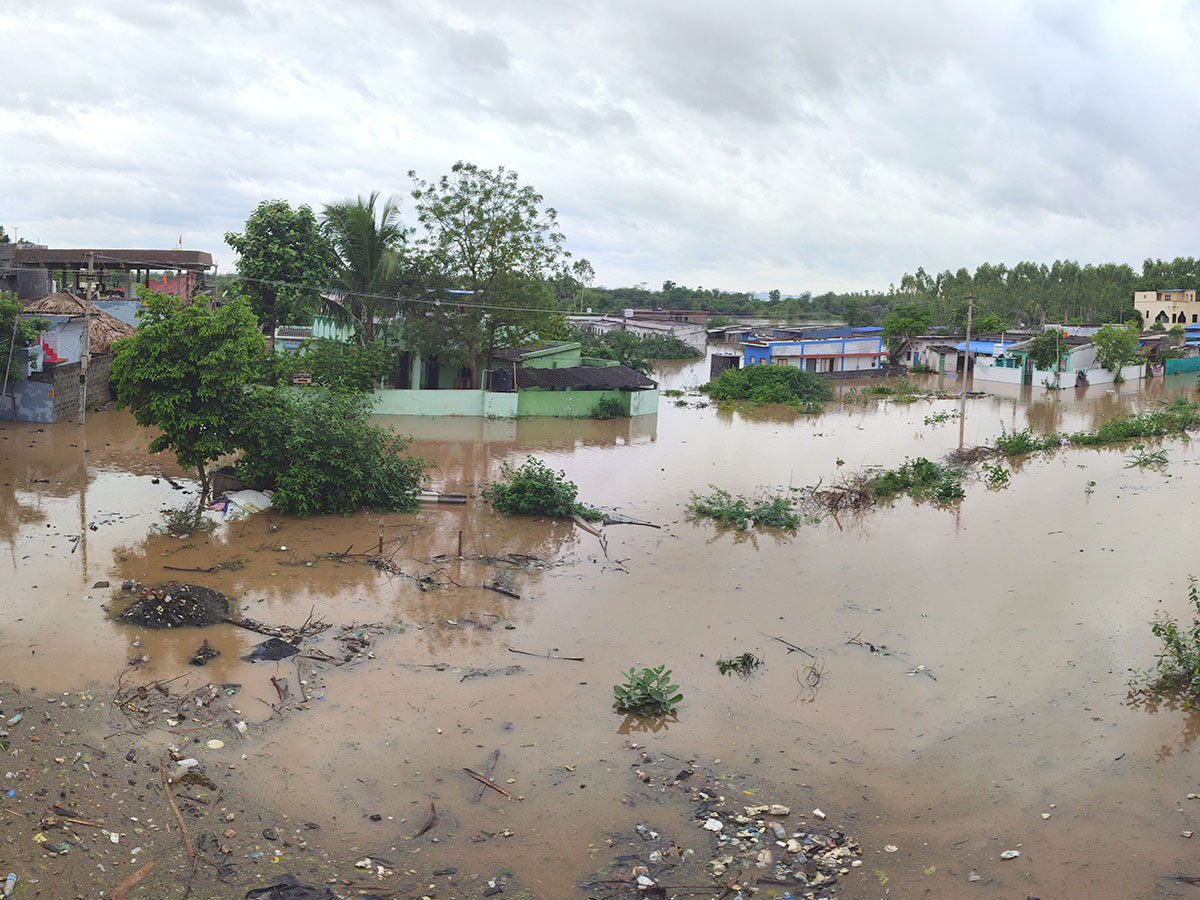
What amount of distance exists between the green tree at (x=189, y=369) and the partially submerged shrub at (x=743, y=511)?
809 centimetres

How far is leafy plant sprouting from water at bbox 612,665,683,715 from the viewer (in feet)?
28.5

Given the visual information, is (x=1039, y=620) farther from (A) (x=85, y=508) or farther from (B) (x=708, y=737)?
(A) (x=85, y=508)

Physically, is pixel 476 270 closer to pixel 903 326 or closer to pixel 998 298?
pixel 903 326

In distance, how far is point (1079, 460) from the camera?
22984 millimetres

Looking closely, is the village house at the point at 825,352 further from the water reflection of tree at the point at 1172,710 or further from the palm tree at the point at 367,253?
the water reflection of tree at the point at 1172,710

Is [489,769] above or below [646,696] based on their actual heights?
below

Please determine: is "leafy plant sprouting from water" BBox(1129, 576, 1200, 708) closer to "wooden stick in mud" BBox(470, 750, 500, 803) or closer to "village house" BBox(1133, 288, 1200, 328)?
"wooden stick in mud" BBox(470, 750, 500, 803)

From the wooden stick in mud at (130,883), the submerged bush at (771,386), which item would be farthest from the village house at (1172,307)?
the wooden stick in mud at (130,883)

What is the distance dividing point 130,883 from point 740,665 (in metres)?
6.10

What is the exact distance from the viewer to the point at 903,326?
4953 centimetres

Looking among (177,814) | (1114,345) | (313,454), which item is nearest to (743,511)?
(313,454)

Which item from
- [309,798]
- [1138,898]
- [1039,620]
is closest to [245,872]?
[309,798]

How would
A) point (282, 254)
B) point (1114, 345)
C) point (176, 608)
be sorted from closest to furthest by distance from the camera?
point (176, 608) → point (282, 254) → point (1114, 345)

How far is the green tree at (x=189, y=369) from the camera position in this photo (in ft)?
45.9
